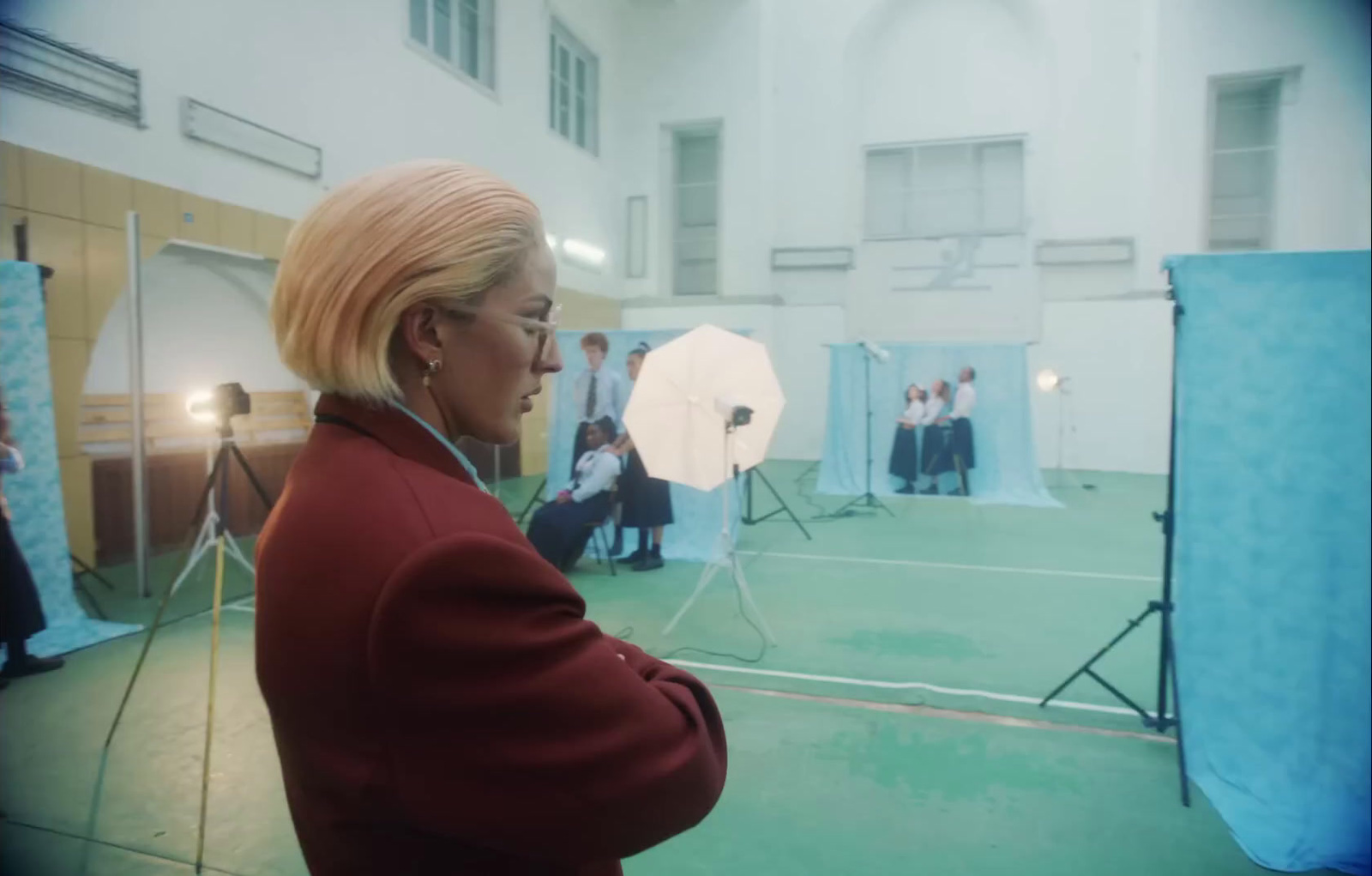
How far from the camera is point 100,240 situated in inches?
210

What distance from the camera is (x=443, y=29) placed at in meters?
9.02

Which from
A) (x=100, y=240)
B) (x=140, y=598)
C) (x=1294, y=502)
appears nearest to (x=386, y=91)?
(x=100, y=240)

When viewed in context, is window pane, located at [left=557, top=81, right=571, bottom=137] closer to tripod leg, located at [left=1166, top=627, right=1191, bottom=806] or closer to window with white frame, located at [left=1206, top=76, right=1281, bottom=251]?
window with white frame, located at [left=1206, top=76, right=1281, bottom=251]

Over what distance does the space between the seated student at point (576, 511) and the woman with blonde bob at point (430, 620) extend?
203 inches

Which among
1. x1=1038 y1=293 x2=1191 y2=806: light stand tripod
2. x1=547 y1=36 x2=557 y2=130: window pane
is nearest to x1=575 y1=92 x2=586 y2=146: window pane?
x1=547 y1=36 x2=557 y2=130: window pane

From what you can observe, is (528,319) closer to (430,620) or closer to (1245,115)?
(430,620)

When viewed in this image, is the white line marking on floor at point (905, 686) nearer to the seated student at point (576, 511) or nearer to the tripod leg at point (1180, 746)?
the tripod leg at point (1180, 746)

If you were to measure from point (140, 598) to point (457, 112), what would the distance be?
6.23 meters

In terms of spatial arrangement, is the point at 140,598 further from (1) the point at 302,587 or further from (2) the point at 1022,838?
(1) the point at 302,587

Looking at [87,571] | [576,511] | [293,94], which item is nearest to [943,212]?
[576,511]

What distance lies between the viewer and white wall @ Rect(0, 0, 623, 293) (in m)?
5.17

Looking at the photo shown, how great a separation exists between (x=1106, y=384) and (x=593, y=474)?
933 centimetres

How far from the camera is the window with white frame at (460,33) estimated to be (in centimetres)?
861

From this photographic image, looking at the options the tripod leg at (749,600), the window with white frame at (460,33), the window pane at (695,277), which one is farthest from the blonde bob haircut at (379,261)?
the window pane at (695,277)
